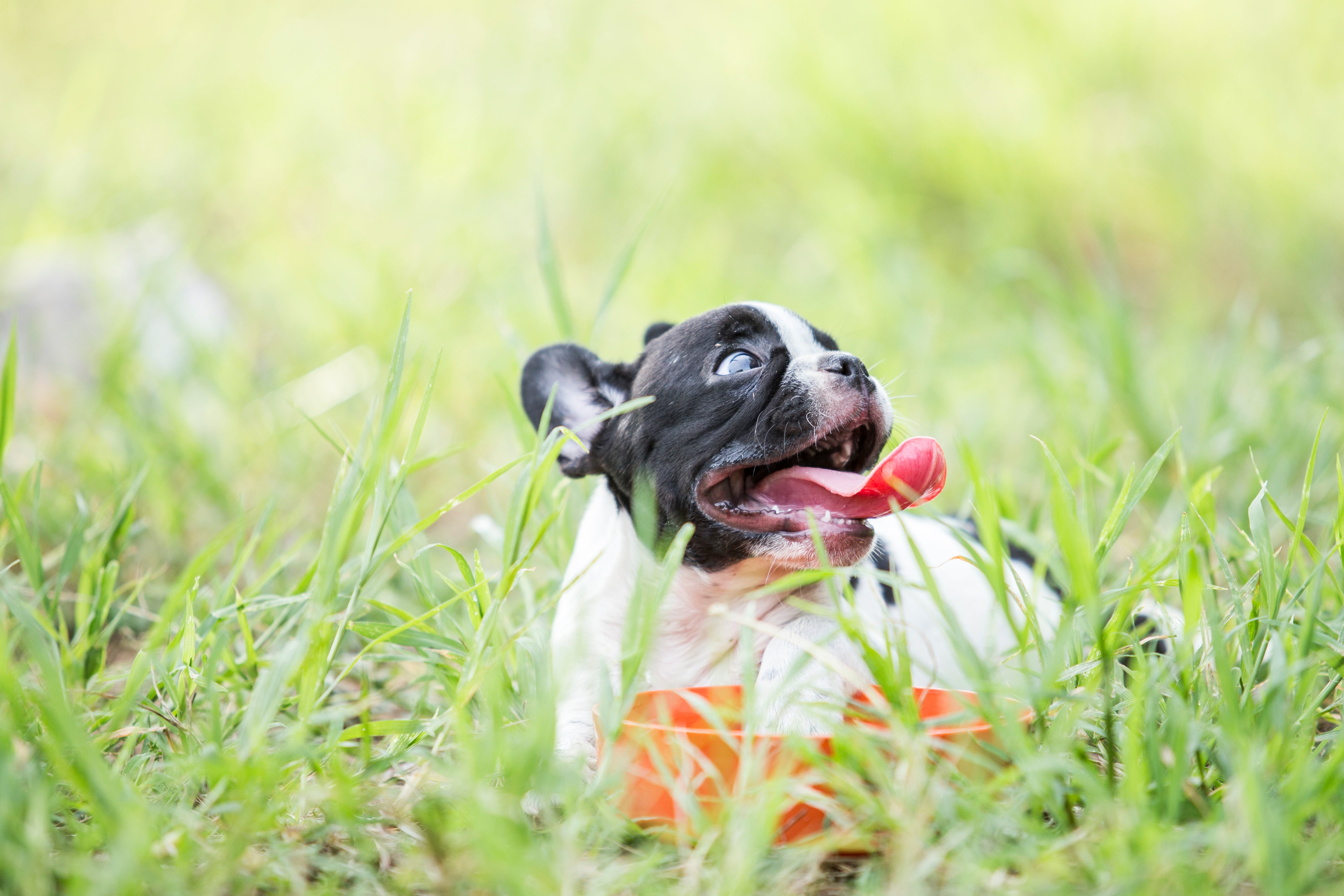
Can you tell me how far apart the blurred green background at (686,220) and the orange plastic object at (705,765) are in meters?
1.53

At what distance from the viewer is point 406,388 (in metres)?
2.01

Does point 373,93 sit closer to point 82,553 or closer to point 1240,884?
point 82,553

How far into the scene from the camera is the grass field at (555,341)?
5.73 feet

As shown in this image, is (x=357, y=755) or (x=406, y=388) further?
(x=357, y=755)

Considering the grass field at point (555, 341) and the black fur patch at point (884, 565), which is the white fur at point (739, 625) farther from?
the grass field at point (555, 341)

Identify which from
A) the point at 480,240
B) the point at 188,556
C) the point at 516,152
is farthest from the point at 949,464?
the point at 516,152

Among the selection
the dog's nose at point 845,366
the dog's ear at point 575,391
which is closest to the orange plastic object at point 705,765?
the dog's nose at point 845,366

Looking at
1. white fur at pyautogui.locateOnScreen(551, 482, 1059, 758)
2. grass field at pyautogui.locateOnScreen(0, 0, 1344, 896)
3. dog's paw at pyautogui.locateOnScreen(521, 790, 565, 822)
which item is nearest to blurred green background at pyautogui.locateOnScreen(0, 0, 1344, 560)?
grass field at pyautogui.locateOnScreen(0, 0, 1344, 896)

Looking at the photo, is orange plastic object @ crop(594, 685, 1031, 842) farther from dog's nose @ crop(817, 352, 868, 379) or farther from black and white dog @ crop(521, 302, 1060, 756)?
dog's nose @ crop(817, 352, 868, 379)

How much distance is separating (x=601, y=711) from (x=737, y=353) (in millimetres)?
975

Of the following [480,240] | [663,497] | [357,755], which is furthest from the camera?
[480,240]

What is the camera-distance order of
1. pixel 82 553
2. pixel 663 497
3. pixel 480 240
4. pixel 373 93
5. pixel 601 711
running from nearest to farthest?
pixel 601 711 → pixel 663 497 → pixel 82 553 → pixel 480 240 → pixel 373 93

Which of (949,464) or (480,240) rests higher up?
(480,240)

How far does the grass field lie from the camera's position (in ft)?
5.73
